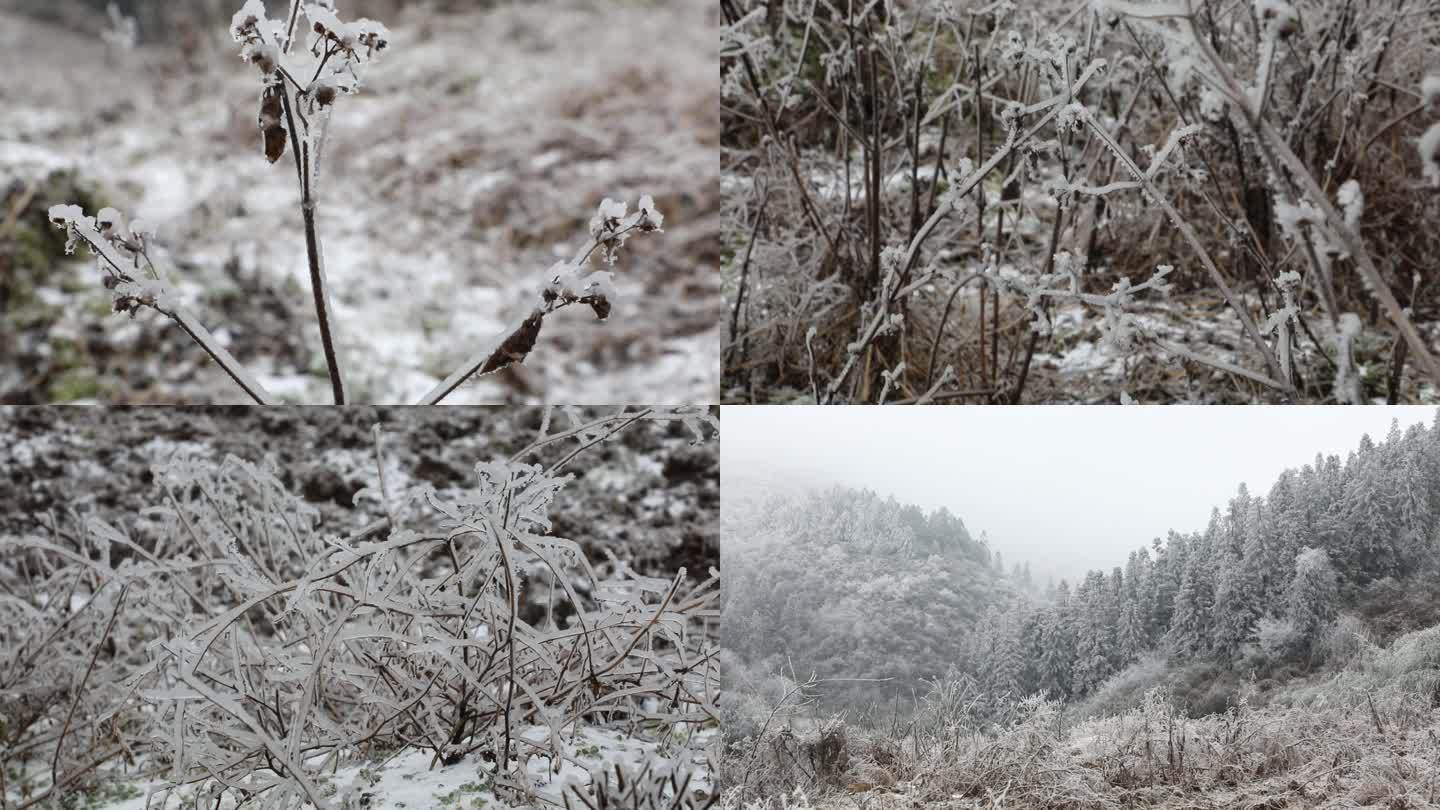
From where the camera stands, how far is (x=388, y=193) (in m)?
2.41

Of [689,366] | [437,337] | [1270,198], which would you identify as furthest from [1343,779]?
[437,337]

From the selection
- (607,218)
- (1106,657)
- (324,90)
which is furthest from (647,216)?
(1106,657)

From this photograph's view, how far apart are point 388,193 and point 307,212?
1.55 meters

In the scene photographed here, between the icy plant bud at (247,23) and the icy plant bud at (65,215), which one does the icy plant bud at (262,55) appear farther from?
the icy plant bud at (65,215)

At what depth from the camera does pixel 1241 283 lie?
54.3 inches

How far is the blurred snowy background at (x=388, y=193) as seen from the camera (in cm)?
205

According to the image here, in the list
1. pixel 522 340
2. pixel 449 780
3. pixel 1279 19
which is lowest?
pixel 449 780

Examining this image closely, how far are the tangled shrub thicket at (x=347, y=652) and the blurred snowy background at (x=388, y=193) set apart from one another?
50cm

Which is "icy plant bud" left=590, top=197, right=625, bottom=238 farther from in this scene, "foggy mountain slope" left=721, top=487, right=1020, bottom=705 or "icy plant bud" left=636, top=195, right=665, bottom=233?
"foggy mountain slope" left=721, top=487, right=1020, bottom=705

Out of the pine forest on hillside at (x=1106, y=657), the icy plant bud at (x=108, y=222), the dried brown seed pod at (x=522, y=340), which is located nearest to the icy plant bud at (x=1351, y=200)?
the pine forest on hillside at (x=1106, y=657)

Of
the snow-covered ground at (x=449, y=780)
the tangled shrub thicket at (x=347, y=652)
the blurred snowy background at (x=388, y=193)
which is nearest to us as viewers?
the tangled shrub thicket at (x=347, y=652)

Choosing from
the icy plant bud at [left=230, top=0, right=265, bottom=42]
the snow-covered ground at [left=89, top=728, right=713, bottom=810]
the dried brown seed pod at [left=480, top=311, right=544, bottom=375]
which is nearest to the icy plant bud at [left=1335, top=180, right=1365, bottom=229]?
the dried brown seed pod at [left=480, top=311, right=544, bottom=375]

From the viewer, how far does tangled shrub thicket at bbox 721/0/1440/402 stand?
4.39ft

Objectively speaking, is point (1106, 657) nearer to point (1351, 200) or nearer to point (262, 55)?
point (1351, 200)
